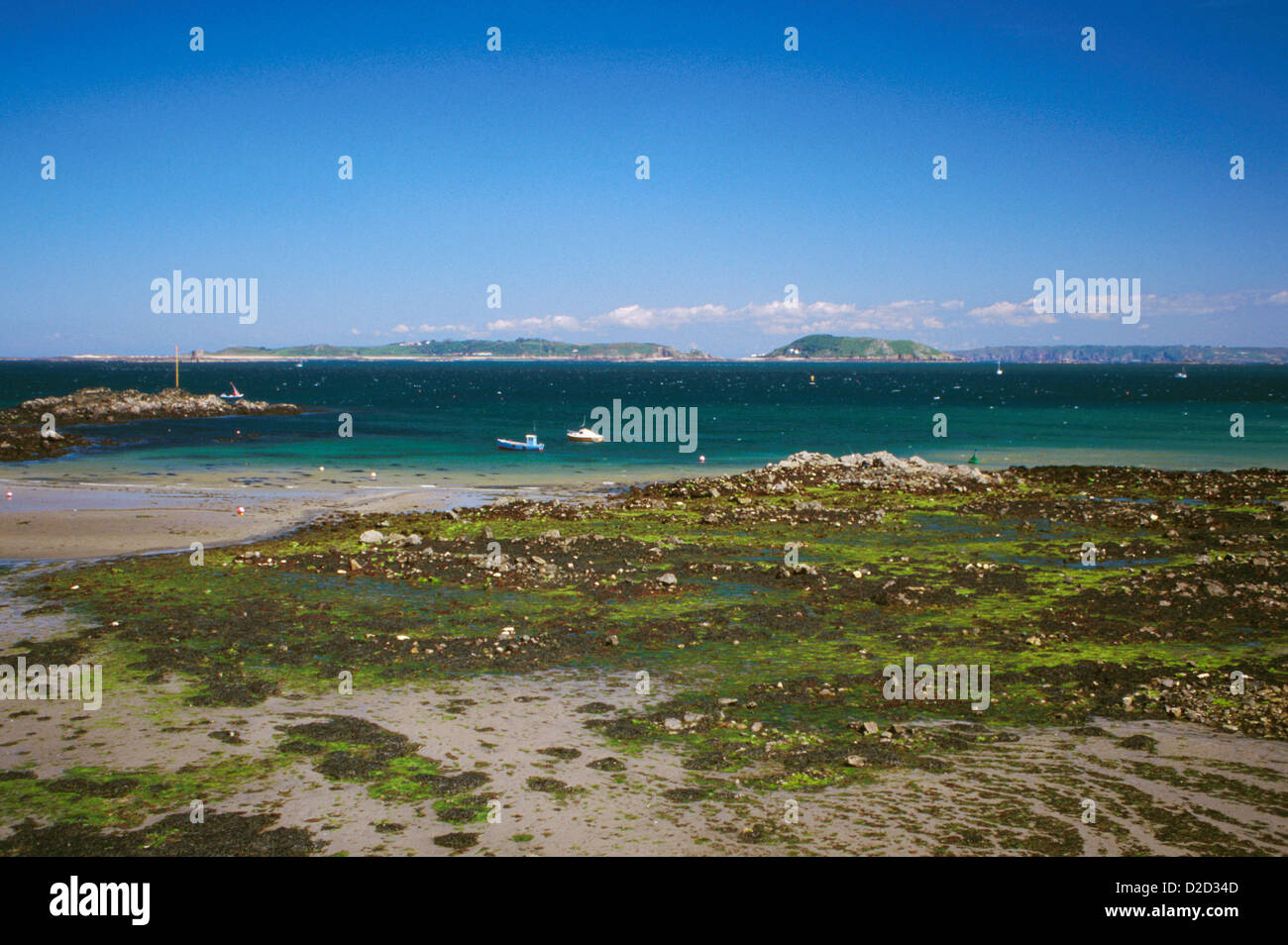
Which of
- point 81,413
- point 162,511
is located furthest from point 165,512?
point 81,413

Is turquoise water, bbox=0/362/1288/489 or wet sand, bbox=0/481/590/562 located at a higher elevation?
turquoise water, bbox=0/362/1288/489

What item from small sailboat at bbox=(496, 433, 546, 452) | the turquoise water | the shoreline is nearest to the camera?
the shoreline

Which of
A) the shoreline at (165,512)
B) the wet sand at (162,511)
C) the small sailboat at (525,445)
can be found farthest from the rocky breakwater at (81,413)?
the small sailboat at (525,445)

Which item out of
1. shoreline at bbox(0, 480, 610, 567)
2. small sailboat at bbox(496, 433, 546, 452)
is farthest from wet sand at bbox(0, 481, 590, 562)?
small sailboat at bbox(496, 433, 546, 452)

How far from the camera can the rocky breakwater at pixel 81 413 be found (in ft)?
198

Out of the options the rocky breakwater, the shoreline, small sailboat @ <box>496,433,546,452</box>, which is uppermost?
the rocky breakwater

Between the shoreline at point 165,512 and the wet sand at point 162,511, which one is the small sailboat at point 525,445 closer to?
the wet sand at point 162,511

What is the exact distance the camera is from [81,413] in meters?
84.7

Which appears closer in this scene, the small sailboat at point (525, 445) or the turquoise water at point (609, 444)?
the turquoise water at point (609, 444)

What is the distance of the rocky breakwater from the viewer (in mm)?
60250

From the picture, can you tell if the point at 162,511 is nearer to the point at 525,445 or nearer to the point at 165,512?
the point at 165,512

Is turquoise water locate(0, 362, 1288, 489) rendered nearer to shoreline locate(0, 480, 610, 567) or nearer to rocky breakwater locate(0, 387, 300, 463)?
rocky breakwater locate(0, 387, 300, 463)
